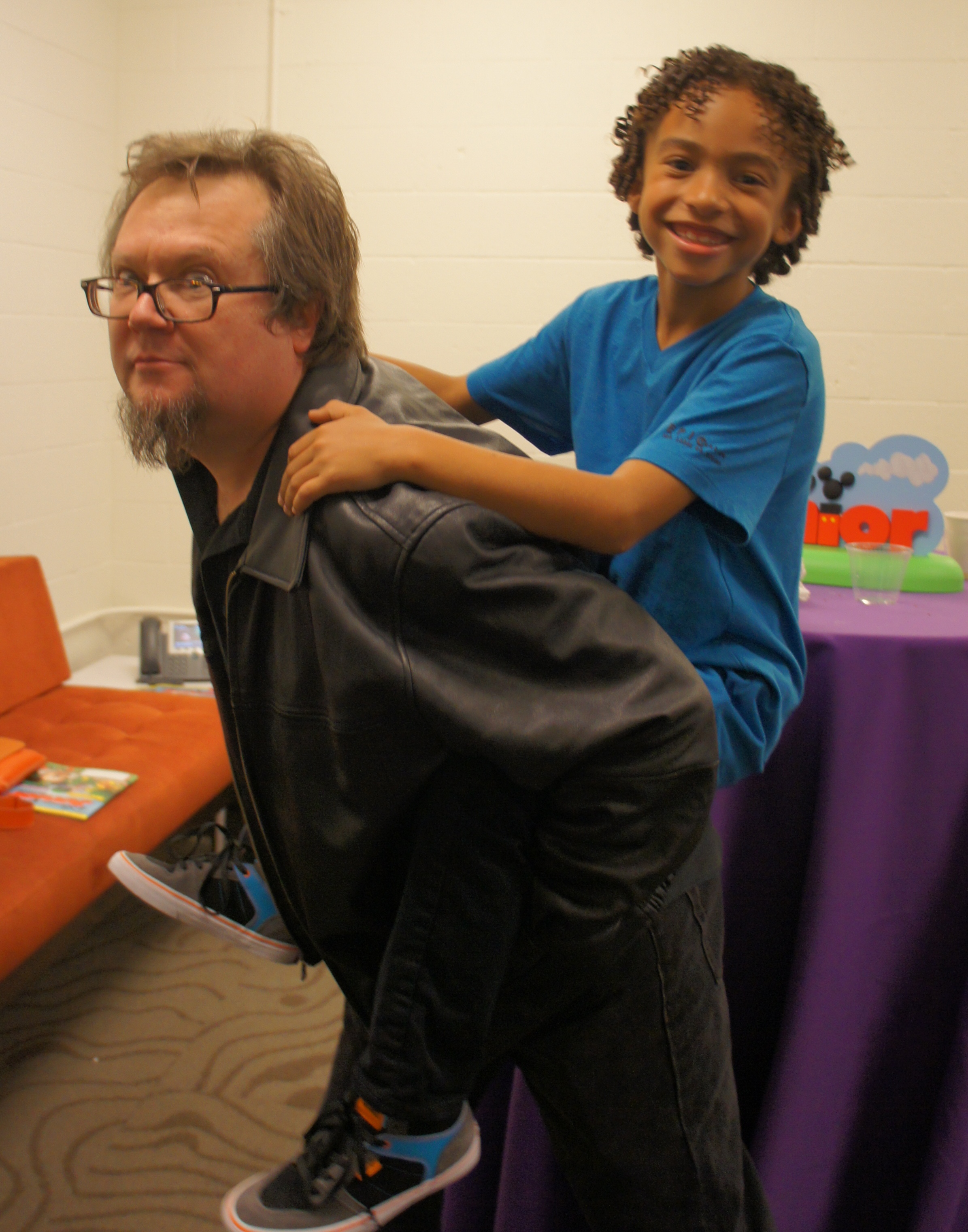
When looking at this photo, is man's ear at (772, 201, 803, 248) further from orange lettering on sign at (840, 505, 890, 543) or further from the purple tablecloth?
orange lettering on sign at (840, 505, 890, 543)

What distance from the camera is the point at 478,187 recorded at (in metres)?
3.23

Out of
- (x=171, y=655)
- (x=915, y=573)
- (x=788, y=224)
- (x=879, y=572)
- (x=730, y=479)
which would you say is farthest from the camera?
(x=171, y=655)

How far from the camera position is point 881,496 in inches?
77.7

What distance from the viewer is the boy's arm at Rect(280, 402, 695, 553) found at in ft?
2.99

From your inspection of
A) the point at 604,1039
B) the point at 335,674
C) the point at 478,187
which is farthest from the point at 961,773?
the point at 478,187

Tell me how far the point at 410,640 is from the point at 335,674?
81mm

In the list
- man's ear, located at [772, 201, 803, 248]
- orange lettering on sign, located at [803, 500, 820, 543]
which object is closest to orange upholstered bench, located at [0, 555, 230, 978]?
orange lettering on sign, located at [803, 500, 820, 543]

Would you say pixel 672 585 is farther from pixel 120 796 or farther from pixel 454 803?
pixel 120 796

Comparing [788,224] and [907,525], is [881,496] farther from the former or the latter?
[788,224]

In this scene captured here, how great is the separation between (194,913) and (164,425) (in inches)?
27.0

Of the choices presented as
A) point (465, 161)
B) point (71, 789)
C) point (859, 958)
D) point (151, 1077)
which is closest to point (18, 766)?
point (71, 789)

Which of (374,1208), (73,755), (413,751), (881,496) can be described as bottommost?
(73,755)

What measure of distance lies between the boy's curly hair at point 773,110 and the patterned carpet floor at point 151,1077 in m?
1.93

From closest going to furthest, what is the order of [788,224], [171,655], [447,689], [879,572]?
[447,689] → [788,224] → [879,572] → [171,655]
